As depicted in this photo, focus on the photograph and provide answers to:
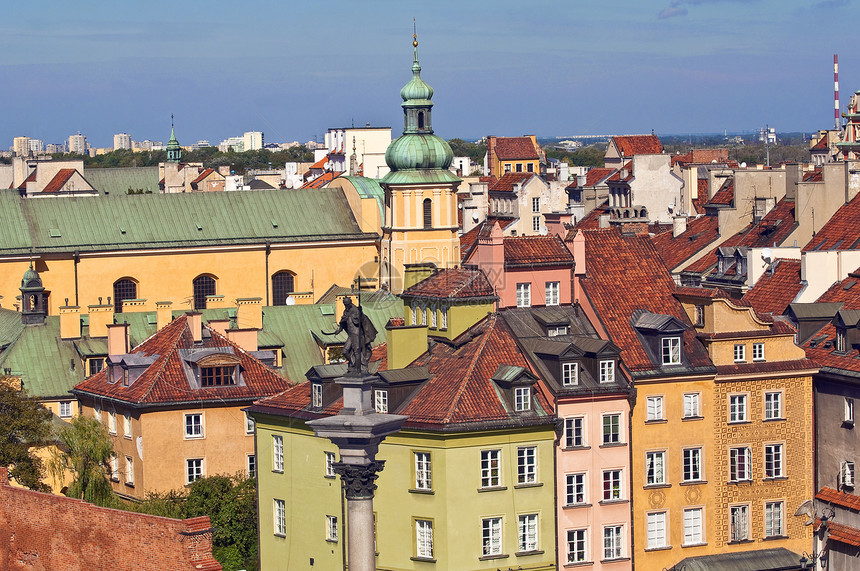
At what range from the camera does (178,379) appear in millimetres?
66688

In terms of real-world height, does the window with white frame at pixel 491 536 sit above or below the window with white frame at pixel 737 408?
below

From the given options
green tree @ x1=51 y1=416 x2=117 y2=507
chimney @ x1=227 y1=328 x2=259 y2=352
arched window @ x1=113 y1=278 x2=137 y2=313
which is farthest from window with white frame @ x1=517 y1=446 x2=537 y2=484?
arched window @ x1=113 y1=278 x2=137 y2=313

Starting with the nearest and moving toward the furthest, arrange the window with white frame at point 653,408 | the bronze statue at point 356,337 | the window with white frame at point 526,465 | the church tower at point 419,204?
1. the bronze statue at point 356,337
2. the window with white frame at point 526,465
3. the window with white frame at point 653,408
4. the church tower at point 419,204

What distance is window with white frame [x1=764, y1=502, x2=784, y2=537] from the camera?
59.1 m

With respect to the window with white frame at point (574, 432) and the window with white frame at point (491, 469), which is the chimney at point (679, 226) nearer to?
the window with white frame at point (574, 432)

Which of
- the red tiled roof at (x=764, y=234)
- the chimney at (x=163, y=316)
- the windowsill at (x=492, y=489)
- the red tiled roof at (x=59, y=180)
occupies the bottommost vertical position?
the windowsill at (x=492, y=489)

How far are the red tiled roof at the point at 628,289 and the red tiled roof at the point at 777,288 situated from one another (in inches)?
216

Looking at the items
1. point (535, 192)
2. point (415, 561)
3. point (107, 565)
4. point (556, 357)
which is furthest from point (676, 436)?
point (535, 192)

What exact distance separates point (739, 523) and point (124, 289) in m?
45.7

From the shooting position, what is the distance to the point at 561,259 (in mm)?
60594

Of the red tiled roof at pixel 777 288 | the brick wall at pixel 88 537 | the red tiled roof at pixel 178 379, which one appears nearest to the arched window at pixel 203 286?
the red tiled roof at pixel 178 379

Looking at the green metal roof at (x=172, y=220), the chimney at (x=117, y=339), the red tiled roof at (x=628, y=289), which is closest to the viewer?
the red tiled roof at (x=628, y=289)

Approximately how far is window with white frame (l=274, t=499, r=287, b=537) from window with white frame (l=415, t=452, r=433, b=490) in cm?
595

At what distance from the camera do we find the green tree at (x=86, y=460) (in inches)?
2554
